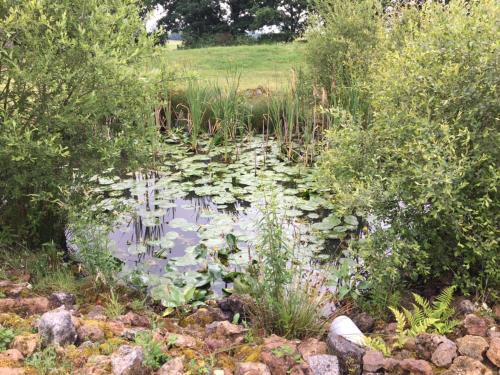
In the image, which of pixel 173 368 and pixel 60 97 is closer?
pixel 173 368

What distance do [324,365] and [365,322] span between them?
776 millimetres

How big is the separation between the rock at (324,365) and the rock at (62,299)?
5.93 ft

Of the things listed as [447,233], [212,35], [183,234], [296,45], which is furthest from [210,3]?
[447,233]

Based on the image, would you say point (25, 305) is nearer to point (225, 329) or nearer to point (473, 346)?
point (225, 329)

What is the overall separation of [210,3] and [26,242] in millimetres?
25982

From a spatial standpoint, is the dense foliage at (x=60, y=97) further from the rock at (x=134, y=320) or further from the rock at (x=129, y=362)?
the rock at (x=129, y=362)

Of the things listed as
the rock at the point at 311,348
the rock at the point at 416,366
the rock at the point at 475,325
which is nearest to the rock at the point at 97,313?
the rock at the point at 311,348

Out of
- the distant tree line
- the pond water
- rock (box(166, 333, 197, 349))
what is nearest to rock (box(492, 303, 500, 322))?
the pond water

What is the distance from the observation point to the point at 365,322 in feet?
10.9

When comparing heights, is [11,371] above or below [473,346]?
above

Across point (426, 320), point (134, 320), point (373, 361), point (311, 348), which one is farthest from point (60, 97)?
point (426, 320)

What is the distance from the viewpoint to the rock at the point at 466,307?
3.16 meters

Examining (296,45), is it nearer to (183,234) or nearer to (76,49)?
(183,234)

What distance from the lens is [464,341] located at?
8.81 feet
